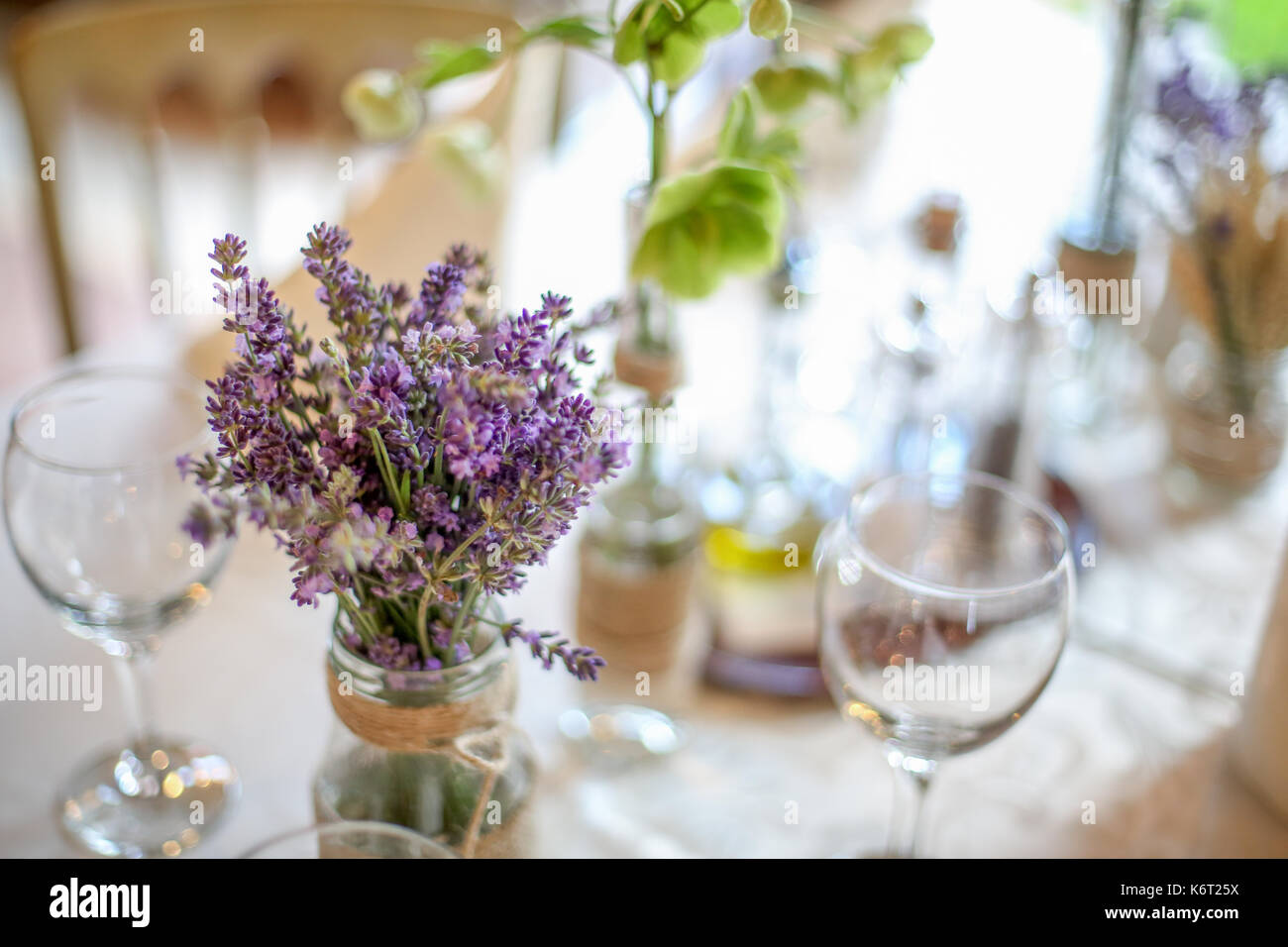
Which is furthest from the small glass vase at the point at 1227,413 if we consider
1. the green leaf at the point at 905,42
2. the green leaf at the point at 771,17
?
the green leaf at the point at 771,17

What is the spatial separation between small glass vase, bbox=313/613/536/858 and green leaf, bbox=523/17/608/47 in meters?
0.30

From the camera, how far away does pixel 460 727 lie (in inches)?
20.2

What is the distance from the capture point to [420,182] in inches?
35.6

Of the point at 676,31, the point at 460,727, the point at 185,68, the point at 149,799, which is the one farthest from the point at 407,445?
the point at 185,68

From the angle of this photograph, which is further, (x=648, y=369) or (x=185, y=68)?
(x=185, y=68)

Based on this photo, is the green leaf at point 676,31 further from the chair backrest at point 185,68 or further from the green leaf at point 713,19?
the chair backrest at point 185,68

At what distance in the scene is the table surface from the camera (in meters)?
0.68

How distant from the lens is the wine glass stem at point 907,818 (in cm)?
62

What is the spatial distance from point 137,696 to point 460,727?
25 cm

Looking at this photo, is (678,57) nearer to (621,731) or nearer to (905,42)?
(905,42)

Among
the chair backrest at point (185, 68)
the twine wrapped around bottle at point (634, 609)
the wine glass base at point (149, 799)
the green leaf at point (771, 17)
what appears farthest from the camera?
the chair backrest at point (185, 68)

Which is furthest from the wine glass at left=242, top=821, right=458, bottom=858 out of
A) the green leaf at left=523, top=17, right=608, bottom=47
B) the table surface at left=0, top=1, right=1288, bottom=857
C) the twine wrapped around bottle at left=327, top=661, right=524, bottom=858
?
the green leaf at left=523, top=17, right=608, bottom=47

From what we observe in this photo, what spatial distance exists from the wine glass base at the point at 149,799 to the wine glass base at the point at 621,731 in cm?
20
